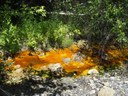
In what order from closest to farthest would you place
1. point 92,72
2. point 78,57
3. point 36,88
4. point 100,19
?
1. point 36,88
2. point 92,72
3. point 100,19
4. point 78,57

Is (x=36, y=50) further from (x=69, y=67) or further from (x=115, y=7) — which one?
(x=115, y=7)

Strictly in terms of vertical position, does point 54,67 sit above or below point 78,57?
below

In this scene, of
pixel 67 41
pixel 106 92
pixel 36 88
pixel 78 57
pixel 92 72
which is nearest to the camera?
pixel 106 92

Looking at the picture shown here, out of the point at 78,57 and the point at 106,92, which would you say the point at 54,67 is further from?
the point at 106,92

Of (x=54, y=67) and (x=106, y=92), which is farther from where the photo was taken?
(x=54, y=67)

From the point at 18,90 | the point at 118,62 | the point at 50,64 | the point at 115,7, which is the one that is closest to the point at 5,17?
the point at 18,90

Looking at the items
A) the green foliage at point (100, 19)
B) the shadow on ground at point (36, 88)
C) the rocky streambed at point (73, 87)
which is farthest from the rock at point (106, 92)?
the green foliage at point (100, 19)

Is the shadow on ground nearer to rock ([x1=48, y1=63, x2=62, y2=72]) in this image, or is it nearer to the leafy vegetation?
the leafy vegetation

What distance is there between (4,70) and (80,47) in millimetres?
3268

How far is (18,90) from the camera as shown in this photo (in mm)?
8219

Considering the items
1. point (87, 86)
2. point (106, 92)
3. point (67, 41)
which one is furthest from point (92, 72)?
point (67, 41)

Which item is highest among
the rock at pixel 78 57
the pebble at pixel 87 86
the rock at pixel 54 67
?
the rock at pixel 78 57

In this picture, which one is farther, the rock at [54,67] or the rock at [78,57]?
the rock at [78,57]

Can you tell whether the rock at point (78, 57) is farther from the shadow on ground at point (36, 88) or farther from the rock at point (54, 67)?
the shadow on ground at point (36, 88)
